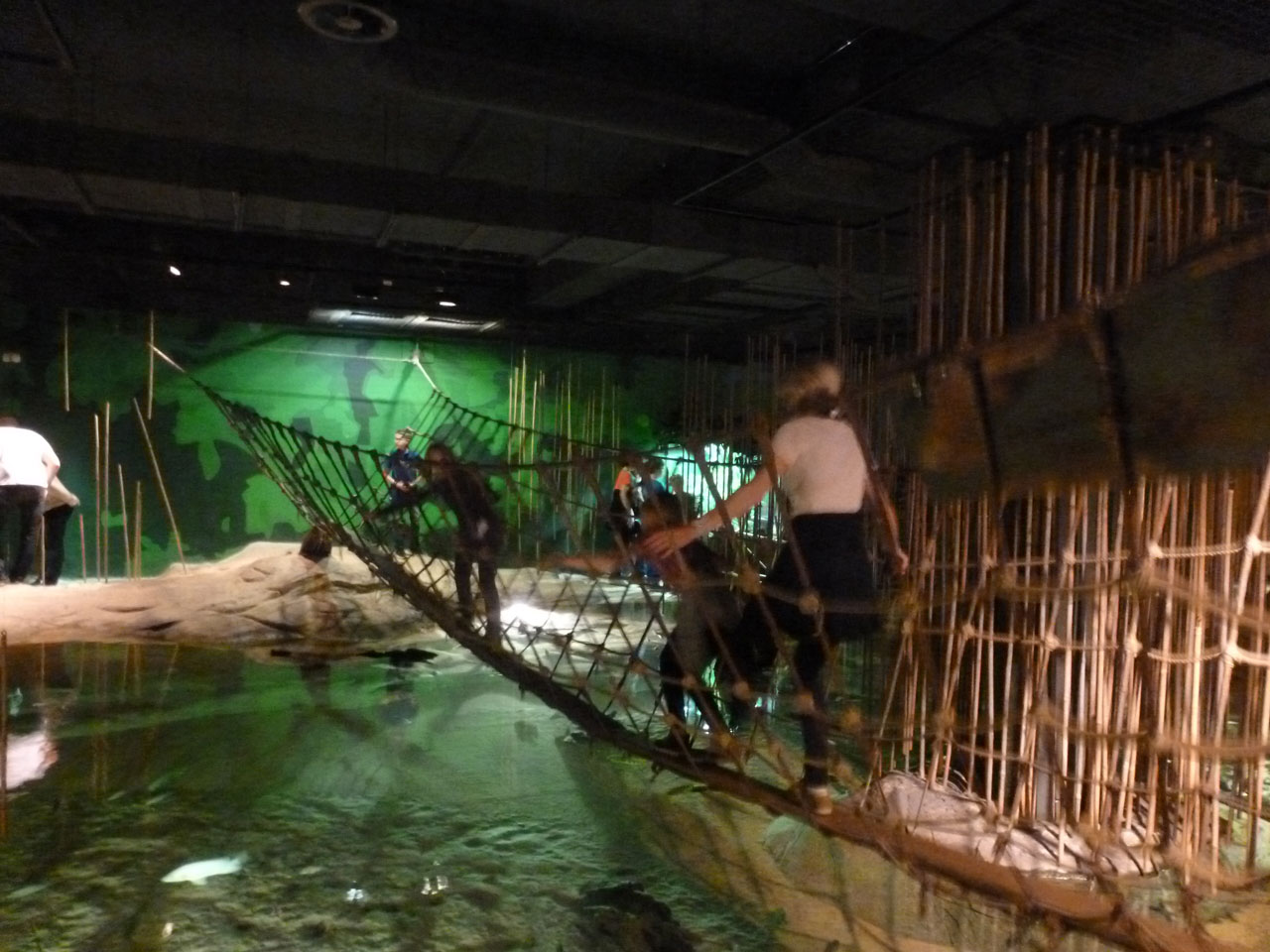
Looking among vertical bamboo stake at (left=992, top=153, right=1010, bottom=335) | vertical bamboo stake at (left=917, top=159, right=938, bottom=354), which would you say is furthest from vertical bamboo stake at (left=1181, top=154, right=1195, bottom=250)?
vertical bamboo stake at (left=917, top=159, right=938, bottom=354)

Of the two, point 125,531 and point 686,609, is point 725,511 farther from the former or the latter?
point 125,531

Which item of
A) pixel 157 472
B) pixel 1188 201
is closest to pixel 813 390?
pixel 1188 201

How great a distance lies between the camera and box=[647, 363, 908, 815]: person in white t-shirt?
1.77 meters

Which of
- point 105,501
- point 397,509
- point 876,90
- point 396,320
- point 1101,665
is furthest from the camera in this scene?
point 396,320

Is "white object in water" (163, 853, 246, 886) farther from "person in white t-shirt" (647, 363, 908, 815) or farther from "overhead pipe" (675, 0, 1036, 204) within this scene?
"overhead pipe" (675, 0, 1036, 204)

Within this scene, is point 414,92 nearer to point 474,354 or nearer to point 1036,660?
point 1036,660

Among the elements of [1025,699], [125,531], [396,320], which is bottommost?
[1025,699]

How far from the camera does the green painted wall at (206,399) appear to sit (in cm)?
593

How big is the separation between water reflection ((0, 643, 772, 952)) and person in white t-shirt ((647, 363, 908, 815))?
1.72ft

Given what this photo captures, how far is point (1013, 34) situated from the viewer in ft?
7.29

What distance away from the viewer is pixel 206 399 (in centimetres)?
630

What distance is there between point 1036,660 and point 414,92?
2.19 meters

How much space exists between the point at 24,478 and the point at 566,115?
396cm

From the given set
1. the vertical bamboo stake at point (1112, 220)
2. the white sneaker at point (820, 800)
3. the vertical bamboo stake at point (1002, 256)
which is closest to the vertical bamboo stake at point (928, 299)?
the vertical bamboo stake at point (1002, 256)
